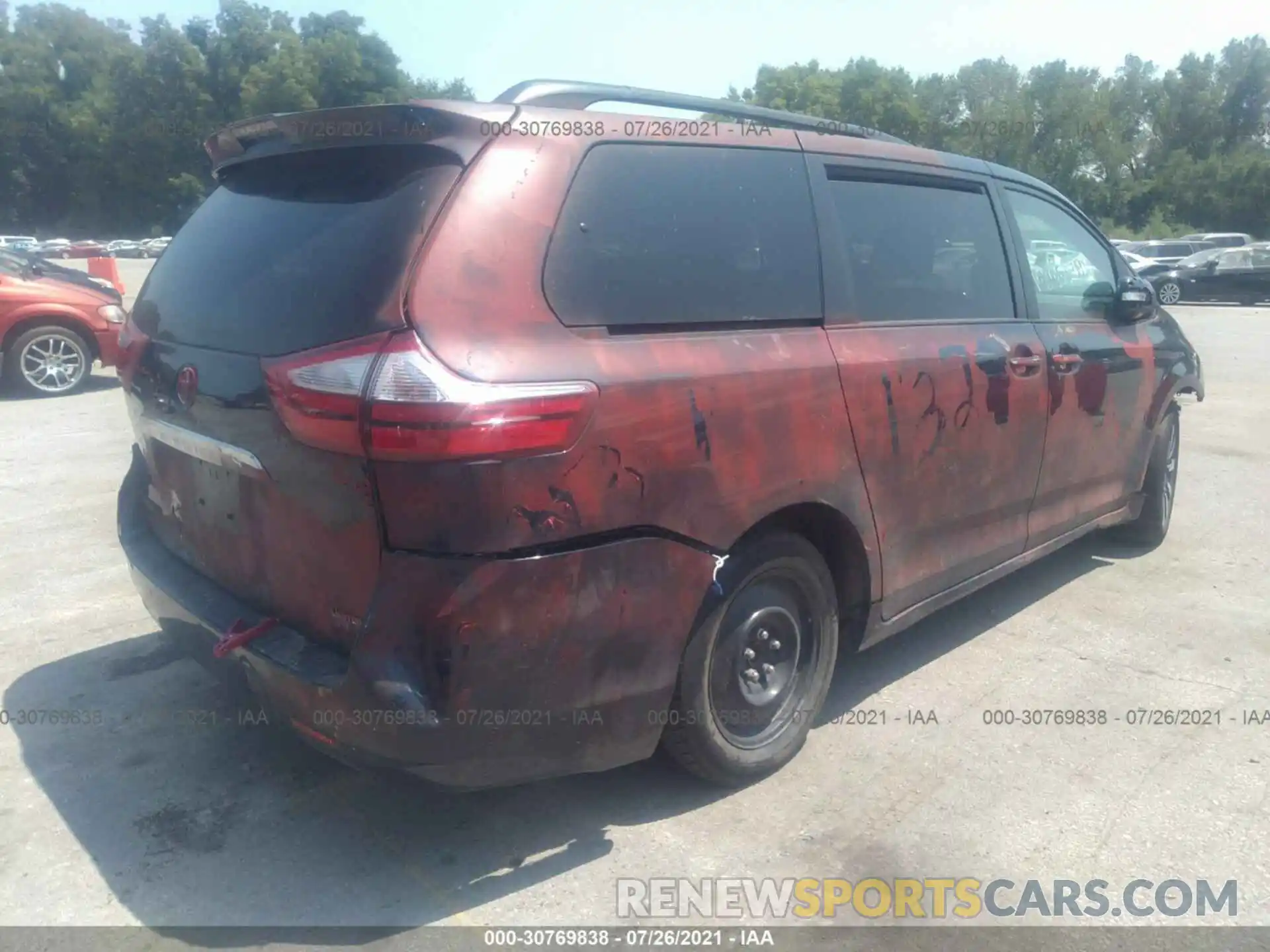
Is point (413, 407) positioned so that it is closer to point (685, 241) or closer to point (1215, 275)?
point (685, 241)

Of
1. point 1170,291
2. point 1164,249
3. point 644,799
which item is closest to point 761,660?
point 644,799

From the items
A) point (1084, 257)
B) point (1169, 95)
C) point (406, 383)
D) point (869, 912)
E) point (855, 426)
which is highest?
point (1169, 95)

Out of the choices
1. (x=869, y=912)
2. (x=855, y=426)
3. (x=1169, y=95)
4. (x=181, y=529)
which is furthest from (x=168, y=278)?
(x=1169, y=95)

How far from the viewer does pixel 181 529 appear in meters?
3.28

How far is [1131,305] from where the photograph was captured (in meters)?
4.89

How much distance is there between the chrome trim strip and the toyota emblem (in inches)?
3.5

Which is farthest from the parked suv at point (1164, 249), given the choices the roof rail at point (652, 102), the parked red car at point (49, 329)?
the roof rail at point (652, 102)

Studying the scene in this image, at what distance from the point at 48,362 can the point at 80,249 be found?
27805 mm

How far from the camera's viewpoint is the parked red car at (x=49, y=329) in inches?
390

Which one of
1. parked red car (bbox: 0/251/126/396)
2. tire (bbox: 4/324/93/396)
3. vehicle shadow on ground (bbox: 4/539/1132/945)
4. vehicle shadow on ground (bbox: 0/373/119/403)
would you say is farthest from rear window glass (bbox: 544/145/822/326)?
tire (bbox: 4/324/93/396)

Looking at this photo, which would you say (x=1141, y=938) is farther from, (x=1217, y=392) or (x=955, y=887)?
(x=1217, y=392)

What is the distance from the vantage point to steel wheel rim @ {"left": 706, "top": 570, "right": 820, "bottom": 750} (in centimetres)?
314

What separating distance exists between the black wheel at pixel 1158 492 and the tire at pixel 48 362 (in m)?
9.28

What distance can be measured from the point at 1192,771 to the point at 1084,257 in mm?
2478
